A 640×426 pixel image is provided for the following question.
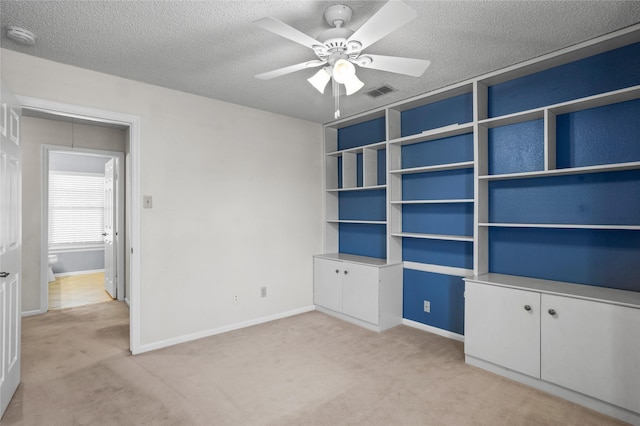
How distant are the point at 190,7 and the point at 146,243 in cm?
207

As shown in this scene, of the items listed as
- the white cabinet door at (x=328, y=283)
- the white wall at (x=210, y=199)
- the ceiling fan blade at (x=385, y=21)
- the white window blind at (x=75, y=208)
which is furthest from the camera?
the white window blind at (x=75, y=208)

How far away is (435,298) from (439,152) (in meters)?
1.51

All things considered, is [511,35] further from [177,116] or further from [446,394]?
[177,116]

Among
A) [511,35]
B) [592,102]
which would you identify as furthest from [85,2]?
Result: [592,102]

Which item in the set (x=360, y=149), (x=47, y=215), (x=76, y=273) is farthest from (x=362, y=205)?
(x=76, y=273)

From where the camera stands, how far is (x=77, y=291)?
5.52 meters

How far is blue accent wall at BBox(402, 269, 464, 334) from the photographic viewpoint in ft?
11.2

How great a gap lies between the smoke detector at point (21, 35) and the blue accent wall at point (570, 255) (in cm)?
383

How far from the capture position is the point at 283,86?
10.6 ft

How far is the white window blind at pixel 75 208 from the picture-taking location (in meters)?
6.62

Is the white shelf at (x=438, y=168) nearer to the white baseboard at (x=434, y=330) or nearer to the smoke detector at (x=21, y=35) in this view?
the white baseboard at (x=434, y=330)

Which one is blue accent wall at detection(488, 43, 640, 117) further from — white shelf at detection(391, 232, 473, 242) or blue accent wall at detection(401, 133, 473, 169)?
white shelf at detection(391, 232, 473, 242)

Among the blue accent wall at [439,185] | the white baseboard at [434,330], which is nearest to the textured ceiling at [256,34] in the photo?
the blue accent wall at [439,185]

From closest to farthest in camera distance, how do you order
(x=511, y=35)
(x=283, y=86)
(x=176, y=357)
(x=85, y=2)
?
1. (x=85, y=2)
2. (x=511, y=35)
3. (x=176, y=357)
4. (x=283, y=86)
